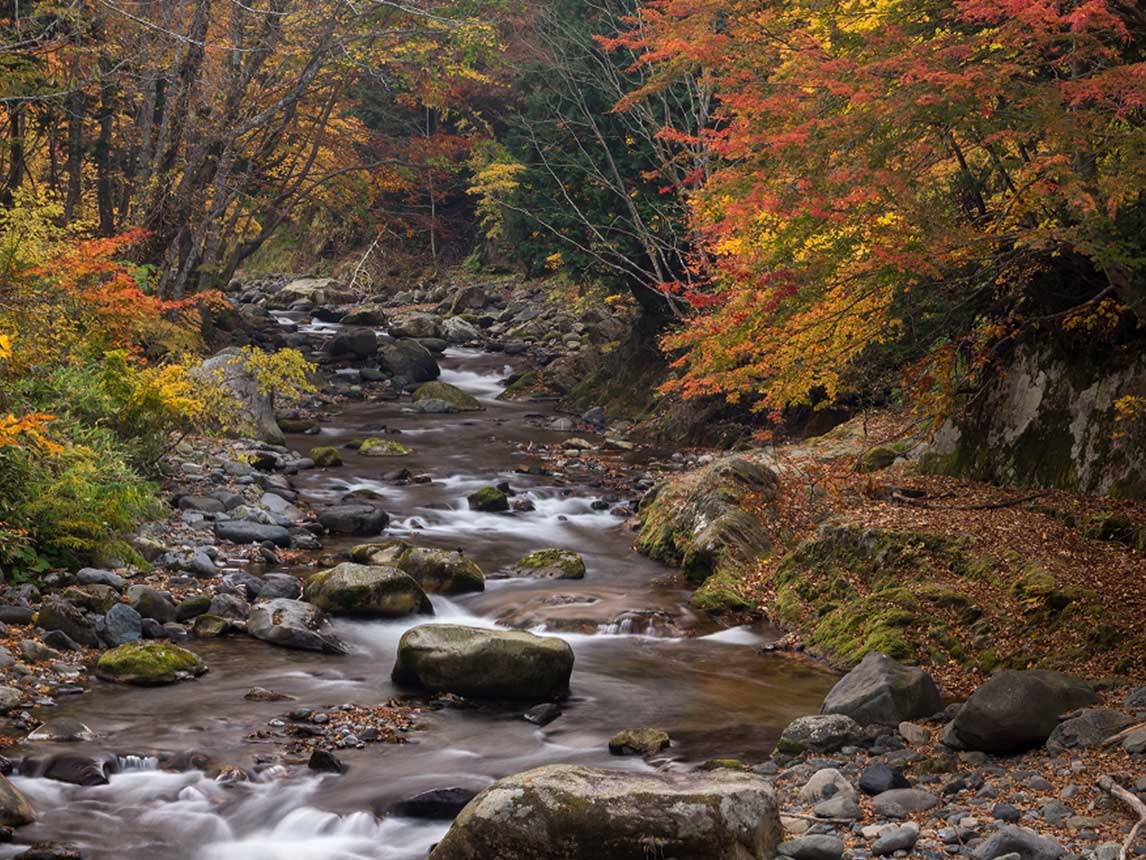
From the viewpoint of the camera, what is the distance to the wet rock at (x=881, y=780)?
19.4 ft

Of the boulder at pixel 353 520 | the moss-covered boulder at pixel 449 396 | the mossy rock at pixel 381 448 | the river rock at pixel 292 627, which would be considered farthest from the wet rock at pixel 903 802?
the moss-covered boulder at pixel 449 396

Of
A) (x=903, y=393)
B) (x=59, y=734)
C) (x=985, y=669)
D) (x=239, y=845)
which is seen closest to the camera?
(x=239, y=845)

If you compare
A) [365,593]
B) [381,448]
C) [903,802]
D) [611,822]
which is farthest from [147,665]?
[381,448]

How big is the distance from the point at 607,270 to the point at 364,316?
11.0 m

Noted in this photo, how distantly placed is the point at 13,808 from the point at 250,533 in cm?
632

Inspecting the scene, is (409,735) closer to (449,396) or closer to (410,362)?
(449,396)

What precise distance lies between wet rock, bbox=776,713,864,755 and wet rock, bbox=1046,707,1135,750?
3.67 feet

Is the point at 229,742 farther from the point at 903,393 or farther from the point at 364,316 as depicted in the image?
the point at 364,316

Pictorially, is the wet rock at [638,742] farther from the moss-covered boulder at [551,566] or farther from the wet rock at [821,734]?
the moss-covered boulder at [551,566]

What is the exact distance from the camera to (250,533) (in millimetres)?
12039

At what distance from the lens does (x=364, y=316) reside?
31438mm

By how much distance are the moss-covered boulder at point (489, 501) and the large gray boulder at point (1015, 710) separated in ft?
29.8

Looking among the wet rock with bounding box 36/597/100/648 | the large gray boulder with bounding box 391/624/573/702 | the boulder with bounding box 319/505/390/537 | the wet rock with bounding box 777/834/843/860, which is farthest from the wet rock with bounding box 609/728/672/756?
the boulder with bounding box 319/505/390/537

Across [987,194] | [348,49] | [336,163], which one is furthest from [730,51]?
[336,163]
